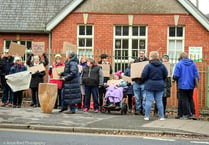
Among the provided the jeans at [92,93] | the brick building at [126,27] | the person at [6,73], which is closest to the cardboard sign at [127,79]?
the jeans at [92,93]

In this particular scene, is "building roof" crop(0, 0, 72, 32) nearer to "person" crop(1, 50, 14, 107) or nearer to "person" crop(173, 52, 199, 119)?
"person" crop(1, 50, 14, 107)

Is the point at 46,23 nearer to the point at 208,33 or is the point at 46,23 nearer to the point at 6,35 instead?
the point at 6,35

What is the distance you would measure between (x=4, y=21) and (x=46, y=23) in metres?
2.53

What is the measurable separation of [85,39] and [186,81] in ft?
27.5

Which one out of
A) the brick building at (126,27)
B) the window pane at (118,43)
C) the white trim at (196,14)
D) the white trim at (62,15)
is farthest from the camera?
the window pane at (118,43)

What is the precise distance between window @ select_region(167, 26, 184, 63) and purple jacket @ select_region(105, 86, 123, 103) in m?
6.59

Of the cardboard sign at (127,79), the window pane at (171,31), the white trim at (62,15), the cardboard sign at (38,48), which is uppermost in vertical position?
the white trim at (62,15)

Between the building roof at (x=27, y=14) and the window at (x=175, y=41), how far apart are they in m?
5.93

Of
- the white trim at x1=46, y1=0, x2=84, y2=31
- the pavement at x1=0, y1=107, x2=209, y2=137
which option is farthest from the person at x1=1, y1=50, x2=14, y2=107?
the white trim at x1=46, y1=0, x2=84, y2=31

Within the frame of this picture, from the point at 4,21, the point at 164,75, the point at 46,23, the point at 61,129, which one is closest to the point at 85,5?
the point at 46,23

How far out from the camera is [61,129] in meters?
8.81

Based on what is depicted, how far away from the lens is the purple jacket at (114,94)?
12.1 meters

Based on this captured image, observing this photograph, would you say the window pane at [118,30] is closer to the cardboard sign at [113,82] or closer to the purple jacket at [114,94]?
the cardboard sign at [113,82]

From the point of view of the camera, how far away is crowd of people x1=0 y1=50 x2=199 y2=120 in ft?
34.4
